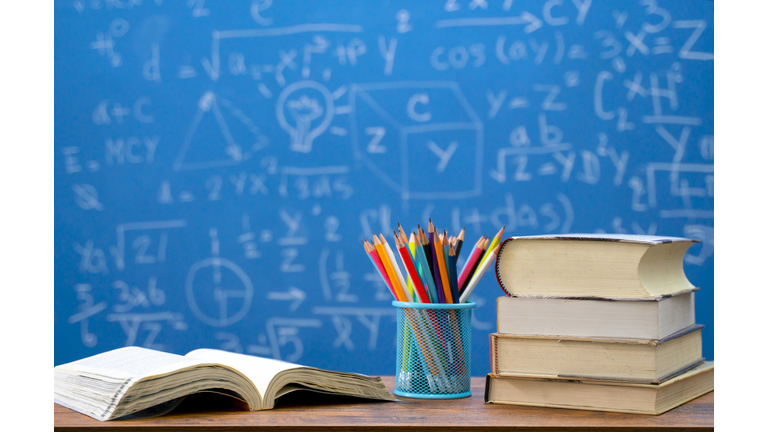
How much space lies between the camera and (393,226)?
6.01 feet

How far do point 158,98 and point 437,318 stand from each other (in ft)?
4.62

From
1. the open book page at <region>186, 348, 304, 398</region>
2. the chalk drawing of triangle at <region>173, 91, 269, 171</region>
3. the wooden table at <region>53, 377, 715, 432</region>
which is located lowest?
the wooden table at <region>53, 377, 715, 432</region>

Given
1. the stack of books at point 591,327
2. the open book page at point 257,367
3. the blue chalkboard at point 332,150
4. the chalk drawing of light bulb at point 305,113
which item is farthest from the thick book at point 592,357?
the chalk drawing of light bulb at point 305,113

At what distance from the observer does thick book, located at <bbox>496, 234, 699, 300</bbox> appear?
2.12 feet

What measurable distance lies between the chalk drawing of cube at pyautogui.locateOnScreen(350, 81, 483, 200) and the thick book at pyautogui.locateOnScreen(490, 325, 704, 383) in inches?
45.3

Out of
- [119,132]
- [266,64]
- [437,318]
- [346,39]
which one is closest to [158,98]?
[119,132]

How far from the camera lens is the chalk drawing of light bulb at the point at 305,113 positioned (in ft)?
6.06

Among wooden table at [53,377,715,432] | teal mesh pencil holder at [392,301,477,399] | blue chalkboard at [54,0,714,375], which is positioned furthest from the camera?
blue chalkboard at [54,0,714,375]

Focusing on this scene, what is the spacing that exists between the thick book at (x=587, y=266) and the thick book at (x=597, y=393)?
0.29ft

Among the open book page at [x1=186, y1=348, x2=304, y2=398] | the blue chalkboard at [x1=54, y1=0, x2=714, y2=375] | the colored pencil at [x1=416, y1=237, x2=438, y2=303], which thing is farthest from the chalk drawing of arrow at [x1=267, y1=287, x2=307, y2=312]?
the colored pencil at [x1=416, y1=237, x2=438, y2=303]

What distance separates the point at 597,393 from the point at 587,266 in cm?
13

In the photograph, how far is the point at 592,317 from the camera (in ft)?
2.15

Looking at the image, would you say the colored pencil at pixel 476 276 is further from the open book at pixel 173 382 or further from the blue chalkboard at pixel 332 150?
the blue chalkboard at pixel 332 150

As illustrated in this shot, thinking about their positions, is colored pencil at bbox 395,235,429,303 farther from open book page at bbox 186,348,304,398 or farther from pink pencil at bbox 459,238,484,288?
open book page at bbox 186,348,304,398
